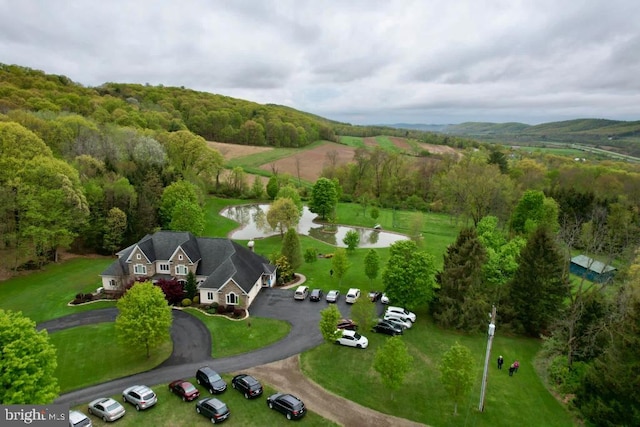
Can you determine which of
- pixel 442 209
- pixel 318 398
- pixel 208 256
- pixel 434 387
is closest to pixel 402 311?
pixel 434 387

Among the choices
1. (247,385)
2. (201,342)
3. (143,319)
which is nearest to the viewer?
(247,385)

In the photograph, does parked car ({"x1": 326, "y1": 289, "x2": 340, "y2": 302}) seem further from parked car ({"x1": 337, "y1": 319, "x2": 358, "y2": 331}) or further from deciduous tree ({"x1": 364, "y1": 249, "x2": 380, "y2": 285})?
parked car ({"x1": 337, "y1": 319, "x2": 358, "y2": 331})

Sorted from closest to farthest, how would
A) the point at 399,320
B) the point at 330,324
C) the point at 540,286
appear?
the point at 330,324 → the point at 540,286 → the point at 399,320

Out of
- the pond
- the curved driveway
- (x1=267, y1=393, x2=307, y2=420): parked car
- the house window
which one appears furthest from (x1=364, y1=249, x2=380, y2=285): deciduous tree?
(x1=267, y1=393, x2=307, y2=420): parked car

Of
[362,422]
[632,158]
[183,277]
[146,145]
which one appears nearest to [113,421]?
[362,422]

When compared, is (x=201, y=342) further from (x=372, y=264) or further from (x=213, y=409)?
(x=372, y=264)

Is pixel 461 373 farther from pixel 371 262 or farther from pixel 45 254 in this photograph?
pixel 45 254

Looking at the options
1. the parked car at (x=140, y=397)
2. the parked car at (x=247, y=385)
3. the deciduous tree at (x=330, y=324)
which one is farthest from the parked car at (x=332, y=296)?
the parked car at (x=140, y=397)
